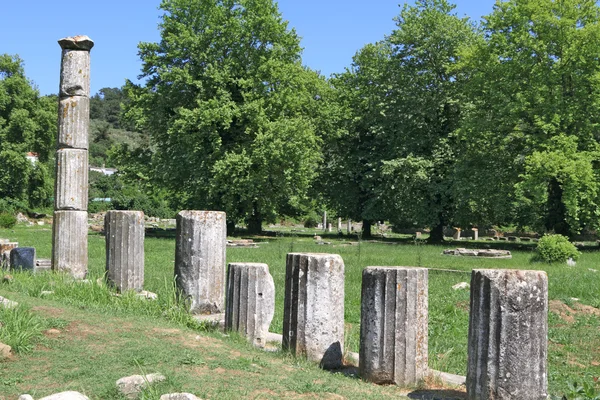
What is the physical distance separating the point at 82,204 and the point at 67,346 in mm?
6808

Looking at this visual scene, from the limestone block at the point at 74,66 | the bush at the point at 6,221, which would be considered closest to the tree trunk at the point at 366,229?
the bush at the point at 6,221

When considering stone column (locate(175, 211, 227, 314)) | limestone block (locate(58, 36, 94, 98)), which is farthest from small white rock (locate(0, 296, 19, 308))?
limestone block (locate(58, 36, 94, 98))

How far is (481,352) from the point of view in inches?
221

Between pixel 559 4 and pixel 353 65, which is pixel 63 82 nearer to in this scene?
pixel 559 4

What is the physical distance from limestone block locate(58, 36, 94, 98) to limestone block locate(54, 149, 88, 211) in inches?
46.9

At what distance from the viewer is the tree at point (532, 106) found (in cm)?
2655

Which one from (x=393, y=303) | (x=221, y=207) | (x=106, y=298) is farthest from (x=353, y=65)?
(x=393, y=303)

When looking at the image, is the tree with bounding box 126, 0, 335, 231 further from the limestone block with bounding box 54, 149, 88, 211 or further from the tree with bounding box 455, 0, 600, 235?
the limestone block with bounding box 54, 149, 88, 211

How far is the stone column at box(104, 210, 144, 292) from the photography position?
11219 mm

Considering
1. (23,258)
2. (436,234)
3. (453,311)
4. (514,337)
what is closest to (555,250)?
(453,311)

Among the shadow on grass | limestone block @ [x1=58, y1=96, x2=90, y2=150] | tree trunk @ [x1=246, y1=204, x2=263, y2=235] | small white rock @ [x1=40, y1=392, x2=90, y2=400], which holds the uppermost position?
limestone block @ [x1=58, y1=96, x2=90, y2=150]

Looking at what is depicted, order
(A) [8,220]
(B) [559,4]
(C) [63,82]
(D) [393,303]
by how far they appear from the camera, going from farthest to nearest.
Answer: (A) [8,220], (B) [559,4], (C) [63,82], (D) [393,303]

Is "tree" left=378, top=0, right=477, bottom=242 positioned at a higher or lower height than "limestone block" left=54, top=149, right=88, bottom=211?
higher

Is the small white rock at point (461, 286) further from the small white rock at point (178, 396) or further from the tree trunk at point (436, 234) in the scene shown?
the tree trunk at point (436, 234)
